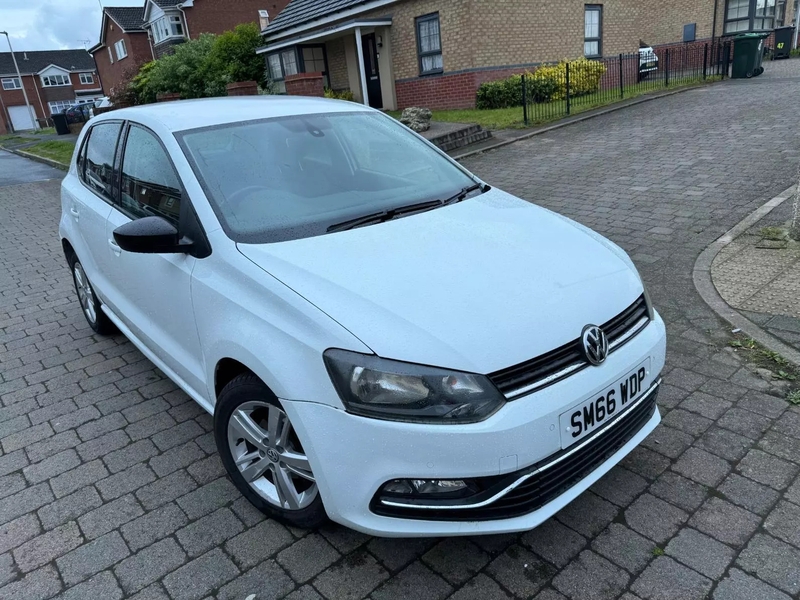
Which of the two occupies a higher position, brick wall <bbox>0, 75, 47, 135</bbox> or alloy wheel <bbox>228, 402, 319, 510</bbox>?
brick wall <bbox>0, 75, 47, 135</bbox>

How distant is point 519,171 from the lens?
399 inches

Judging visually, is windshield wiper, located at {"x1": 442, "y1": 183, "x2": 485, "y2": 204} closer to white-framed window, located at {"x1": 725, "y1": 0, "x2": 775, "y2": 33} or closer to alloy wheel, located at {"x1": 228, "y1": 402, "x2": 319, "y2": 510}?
alloy wheel, located at {"x1": 228, "y1": 402, "x2": 319, "y2": 510}

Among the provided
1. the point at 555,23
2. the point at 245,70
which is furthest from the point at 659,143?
the point at 245,70

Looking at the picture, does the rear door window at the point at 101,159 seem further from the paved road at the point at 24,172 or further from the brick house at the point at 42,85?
the brick house at the point at 42,85

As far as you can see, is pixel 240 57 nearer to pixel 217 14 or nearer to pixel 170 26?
pixel 217 14

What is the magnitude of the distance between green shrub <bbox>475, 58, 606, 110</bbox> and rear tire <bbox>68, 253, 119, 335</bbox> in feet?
44.7

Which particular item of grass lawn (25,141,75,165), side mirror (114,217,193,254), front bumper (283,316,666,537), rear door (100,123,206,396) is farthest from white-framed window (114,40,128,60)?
front bumper (283,316,666,537)

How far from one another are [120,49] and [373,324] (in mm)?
45819

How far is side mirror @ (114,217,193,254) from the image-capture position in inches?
109

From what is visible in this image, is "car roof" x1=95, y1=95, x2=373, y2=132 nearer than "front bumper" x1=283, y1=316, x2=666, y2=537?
No

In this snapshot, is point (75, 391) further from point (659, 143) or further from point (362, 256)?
point (659, 143)

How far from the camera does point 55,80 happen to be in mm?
70688

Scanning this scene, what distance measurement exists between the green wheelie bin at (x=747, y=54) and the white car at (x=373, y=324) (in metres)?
19.6

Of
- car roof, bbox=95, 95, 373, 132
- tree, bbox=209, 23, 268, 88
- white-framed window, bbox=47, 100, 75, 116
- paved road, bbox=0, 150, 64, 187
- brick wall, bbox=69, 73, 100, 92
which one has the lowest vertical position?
paved road, bbox=0, 150, 64, 187
